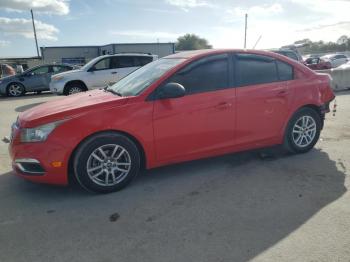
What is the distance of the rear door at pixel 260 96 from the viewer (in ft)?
14.6

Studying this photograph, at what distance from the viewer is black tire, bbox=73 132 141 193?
366 centimetres

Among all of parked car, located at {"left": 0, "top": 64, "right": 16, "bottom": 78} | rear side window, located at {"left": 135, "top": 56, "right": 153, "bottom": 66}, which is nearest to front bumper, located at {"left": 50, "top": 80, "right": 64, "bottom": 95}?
rear side window, located at {"left": 135, "top": 56, "right": 153, "bottom": 66}

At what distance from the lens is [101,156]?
3781 millimetres

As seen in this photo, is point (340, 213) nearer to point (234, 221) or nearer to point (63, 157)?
point (234, 221)

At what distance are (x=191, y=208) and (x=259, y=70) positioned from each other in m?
2.27

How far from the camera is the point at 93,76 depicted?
12.2m

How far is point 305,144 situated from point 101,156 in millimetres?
3127

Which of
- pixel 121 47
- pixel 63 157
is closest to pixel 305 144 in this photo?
pixel 63 157

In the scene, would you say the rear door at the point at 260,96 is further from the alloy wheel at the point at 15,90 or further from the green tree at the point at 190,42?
A: the green tree at the point at 190,42

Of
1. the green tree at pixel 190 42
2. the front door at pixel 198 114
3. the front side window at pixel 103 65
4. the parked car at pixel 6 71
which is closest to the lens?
the front door at pixel 198 114

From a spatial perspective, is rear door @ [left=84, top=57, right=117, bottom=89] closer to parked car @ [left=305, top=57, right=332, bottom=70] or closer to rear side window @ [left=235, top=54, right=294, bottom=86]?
rear side window @ [left=235, top=54, right=294, bottom=86]

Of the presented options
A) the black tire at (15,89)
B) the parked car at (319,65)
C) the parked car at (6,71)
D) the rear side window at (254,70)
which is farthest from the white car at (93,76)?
the parked car at (319,65)

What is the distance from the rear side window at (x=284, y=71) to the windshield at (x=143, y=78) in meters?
1.50

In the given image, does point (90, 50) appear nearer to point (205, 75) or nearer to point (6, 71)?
point (6, 71)
